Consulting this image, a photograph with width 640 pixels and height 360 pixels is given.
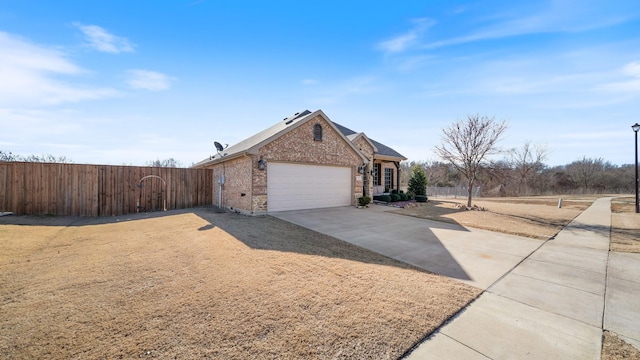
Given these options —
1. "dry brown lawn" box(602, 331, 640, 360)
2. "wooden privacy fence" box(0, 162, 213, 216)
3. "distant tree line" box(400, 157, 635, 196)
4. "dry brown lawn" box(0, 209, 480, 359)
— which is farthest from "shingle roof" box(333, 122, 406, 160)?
"dry brown lawn" box(602, 331, 640, 360)

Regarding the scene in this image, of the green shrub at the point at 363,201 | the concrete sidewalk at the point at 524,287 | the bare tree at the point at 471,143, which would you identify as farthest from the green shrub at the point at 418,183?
the concrete sidewalk at the point at 524,287

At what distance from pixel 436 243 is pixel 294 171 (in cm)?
697

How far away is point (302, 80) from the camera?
1209 centimetres

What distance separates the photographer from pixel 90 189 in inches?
437

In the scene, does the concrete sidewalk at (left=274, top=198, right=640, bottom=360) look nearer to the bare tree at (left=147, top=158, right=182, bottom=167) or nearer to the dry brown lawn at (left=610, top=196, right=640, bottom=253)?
the dry brown lawn at (left=610, top=196, right=640, bottom=253)

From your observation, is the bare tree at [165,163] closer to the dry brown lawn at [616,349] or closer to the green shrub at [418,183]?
the green shrub at [418,183]

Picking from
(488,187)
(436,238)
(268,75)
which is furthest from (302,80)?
(488,187)

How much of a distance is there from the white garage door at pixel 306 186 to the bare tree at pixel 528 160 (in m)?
33.6

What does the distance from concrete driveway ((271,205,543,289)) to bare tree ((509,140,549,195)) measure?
35136mm

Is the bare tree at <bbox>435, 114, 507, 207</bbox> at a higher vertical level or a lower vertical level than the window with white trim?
higher

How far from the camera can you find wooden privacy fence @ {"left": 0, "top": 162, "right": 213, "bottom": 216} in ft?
33.1

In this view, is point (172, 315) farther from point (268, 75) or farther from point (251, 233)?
point (268, 75)

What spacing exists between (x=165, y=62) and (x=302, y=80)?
5712 mm

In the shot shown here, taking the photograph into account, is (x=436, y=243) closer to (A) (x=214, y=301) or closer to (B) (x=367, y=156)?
(A) (x=214, y=301)
